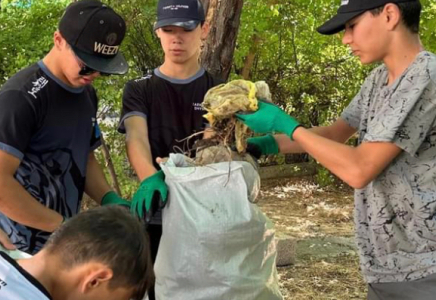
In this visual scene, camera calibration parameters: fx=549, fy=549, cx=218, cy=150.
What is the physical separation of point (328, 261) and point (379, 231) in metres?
2.88

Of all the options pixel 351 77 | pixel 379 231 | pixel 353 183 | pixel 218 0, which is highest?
pixel 218 0

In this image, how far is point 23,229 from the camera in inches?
73.5

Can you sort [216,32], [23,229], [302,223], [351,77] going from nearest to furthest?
[23,229], [216,32], [302,223], [351,77]

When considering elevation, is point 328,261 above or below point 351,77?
below

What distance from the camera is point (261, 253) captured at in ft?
6.96

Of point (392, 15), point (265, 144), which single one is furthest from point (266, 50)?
point (392, 15)

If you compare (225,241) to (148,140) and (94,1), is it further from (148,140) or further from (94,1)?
(94,1)

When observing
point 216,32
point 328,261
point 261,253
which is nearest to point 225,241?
point 261,253

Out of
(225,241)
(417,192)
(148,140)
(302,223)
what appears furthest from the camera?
(302,223)

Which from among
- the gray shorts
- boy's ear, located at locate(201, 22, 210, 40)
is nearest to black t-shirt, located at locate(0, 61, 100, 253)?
boy's ear, located at locate(201, 22, 210, 40)

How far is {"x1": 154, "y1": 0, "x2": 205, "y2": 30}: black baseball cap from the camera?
226cm

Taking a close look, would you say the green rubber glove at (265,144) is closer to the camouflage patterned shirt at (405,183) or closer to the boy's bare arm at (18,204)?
the camouflage patterned shirt at (405,183)

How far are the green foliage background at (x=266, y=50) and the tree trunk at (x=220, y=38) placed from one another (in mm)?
1650

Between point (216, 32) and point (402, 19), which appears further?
point (216, 32)
